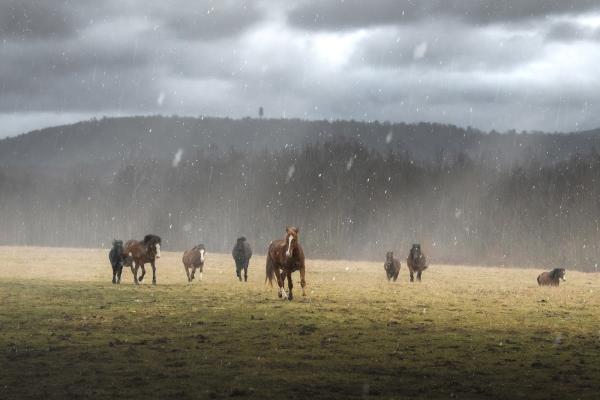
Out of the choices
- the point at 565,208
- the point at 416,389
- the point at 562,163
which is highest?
the point at 562,163

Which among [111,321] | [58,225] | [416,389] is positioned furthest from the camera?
[58,225]

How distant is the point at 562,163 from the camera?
134875 millimetres

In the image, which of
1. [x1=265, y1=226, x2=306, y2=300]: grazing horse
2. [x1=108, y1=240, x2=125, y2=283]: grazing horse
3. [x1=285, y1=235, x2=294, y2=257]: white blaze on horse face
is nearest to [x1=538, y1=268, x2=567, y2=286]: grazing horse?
[x1=265, y1=226, x2=306, y2=300]: grazing horse

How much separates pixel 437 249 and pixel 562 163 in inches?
1326

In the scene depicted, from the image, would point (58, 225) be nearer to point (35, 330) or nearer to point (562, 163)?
point (562, 163)

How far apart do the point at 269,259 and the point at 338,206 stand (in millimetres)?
100690

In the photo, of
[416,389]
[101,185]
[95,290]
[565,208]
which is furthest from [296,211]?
[416,389]

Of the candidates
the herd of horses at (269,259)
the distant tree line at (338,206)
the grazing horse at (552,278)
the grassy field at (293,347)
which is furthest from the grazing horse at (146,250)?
the distant tree line at (338,206)

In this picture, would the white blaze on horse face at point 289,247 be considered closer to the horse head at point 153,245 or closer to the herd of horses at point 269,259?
the herd of horses at point 269,259

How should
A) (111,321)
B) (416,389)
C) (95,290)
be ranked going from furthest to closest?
(95,290), (111,321), (416,389)

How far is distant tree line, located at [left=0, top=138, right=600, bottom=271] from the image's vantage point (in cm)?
11606

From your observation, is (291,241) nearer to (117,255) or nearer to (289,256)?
(289,256)

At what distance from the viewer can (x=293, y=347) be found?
59.4 ft

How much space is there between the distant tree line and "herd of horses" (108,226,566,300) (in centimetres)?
5011
